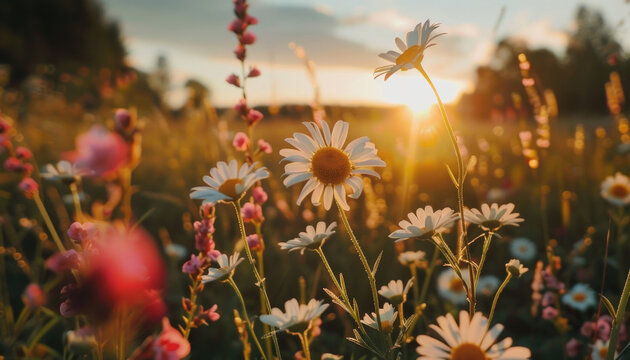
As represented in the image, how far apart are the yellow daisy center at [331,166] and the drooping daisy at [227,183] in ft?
0.47

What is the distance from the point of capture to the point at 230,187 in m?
1.12

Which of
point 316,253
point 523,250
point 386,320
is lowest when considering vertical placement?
point 316,253

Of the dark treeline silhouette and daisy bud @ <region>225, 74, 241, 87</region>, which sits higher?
the dark treeline silhouette

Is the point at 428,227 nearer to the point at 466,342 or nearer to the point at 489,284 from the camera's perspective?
the point at 466,342

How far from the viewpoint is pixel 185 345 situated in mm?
775

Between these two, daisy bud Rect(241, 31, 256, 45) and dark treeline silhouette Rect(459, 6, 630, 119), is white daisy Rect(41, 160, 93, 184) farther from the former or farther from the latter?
dark treeline silhouette Rect(459, 6, 630, 119)

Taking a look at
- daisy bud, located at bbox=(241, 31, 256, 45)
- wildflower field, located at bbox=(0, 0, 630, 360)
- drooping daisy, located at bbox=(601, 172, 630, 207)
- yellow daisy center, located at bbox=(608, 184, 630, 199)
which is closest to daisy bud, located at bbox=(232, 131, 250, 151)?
wildflower field, located at bbox=(0, 0, 630, 360)

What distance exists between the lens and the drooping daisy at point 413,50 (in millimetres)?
976

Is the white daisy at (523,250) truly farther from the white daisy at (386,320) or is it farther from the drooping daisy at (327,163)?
the drooping daisy at (327,163)

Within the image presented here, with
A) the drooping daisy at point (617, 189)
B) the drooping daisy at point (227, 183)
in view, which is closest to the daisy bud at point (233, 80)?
the drooping daisy at point (227, 183)

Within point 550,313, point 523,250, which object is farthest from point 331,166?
point 523,250

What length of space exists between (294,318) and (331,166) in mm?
379

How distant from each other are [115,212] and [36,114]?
36.0ft

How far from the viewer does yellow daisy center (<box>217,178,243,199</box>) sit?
110 cm
